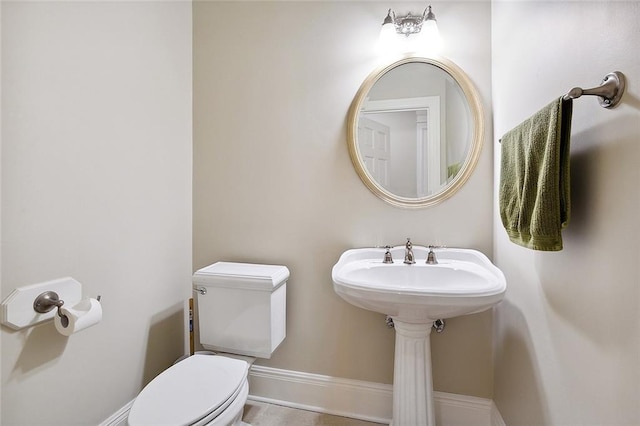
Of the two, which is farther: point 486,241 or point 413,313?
point 486,241

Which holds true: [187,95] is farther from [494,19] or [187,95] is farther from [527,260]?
[527,260]

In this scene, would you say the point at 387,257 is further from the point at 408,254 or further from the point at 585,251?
the point at 585,251

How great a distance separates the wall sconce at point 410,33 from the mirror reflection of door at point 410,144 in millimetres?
249

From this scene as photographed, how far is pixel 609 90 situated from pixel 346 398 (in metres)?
1.65

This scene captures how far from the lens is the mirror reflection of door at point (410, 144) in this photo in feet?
4.90

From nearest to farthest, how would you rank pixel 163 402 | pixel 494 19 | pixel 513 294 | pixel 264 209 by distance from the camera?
1. pixel 163 402
2. pixel 513 294
3. pixel 494 19
4. pixel 264 209

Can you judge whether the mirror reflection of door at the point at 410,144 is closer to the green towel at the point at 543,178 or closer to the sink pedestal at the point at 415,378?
the green towel at the point at 543,178

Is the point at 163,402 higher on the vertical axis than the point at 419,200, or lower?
lower

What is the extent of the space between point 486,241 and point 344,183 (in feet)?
2.45

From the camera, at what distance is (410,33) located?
1.47 m

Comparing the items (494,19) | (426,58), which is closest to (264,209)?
(426,58)

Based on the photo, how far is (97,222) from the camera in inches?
50.7

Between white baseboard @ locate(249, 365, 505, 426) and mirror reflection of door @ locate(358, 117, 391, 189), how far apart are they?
1088 mm

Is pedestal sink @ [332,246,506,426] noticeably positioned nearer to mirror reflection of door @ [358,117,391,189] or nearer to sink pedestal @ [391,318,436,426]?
sink pedestal @ [391,318,436,426]
